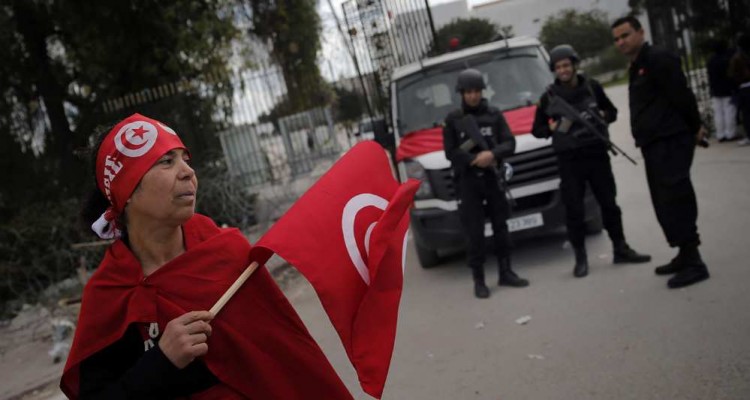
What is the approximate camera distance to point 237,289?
2.08 metres

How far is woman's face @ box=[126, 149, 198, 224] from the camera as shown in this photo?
205 centimetres

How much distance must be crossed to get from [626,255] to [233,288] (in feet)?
16.2

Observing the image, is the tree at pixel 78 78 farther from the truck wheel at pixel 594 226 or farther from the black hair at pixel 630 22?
the black hair at pixel 630 22

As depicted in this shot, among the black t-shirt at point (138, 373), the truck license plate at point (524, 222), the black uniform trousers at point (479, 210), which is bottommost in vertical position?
the truck license plate at point (524, 222)

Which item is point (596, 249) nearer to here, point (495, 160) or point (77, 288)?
point (495, 160)

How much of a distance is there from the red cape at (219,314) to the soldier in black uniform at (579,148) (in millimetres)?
4281

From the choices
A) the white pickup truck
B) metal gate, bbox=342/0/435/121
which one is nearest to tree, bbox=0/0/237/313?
metal gate, bbox=342/0/435/121

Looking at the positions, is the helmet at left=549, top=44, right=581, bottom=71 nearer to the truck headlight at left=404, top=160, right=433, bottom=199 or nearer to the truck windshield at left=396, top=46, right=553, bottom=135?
the truck windshield at left=396, top=46, right=553, bottom=135

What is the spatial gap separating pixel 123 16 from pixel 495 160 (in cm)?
927

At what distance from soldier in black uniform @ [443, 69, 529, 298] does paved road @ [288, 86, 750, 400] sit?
39cm

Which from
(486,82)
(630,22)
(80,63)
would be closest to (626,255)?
(630,22)

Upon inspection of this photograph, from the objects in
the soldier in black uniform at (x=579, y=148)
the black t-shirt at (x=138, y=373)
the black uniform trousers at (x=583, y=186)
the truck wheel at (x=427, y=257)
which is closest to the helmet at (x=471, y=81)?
the soldier in black uniform at (x=579, y=148)

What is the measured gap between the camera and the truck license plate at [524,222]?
673cm

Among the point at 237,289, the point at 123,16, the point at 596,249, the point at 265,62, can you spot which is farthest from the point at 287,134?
the point at 237,289
